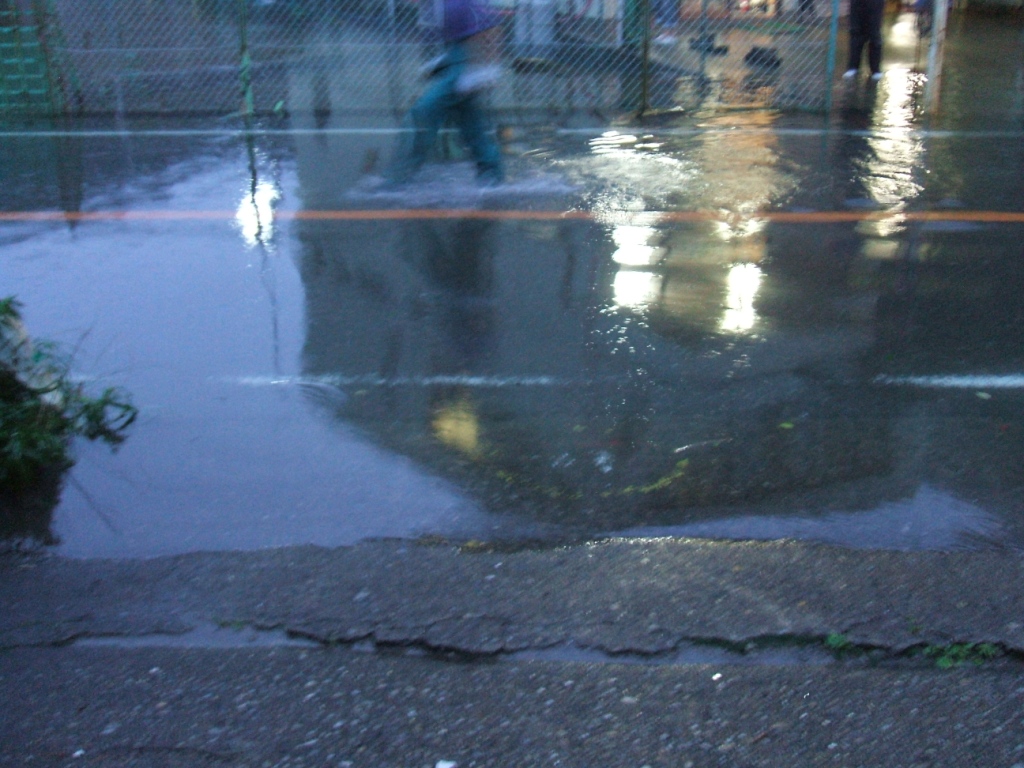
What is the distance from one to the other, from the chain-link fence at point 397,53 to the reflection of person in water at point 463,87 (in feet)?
9.68

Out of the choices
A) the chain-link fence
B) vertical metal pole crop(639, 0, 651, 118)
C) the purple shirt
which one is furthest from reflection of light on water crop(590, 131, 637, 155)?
the purple shirt

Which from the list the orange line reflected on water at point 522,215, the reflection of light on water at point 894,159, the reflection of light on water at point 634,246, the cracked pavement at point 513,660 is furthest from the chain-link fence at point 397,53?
the cracked pavement at point 513,660

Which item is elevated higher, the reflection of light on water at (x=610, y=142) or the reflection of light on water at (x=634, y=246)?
the reflection of light on water at (x=610, y=142)

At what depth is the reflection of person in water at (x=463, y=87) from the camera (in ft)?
26.2

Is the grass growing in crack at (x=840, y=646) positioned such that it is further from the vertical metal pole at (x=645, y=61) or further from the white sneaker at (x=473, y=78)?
the vertical metal pole at (x=645, y=61)

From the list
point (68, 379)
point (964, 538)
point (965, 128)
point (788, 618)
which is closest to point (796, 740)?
point (788, 618)

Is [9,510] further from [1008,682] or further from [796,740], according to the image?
[1008,682]

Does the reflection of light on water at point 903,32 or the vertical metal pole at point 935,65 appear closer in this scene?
the vertical metal pole at point 935,65

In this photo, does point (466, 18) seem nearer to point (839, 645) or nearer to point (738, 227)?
point (738, 227)

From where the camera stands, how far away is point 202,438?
4.71 meters

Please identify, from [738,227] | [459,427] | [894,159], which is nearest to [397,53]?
[894,159]

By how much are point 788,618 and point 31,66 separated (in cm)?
1064

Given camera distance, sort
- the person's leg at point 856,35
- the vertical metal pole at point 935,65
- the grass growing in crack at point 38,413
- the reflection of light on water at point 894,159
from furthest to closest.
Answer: the person's leg at point 856,35
the vertical metal pole at point 935,65
the reflection of light on water at point 894,159
the grass growing in crack at point 38,413

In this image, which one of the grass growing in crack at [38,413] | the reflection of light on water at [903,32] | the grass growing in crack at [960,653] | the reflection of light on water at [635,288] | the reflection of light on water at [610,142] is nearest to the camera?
the grass growing in crack at [960,653]
